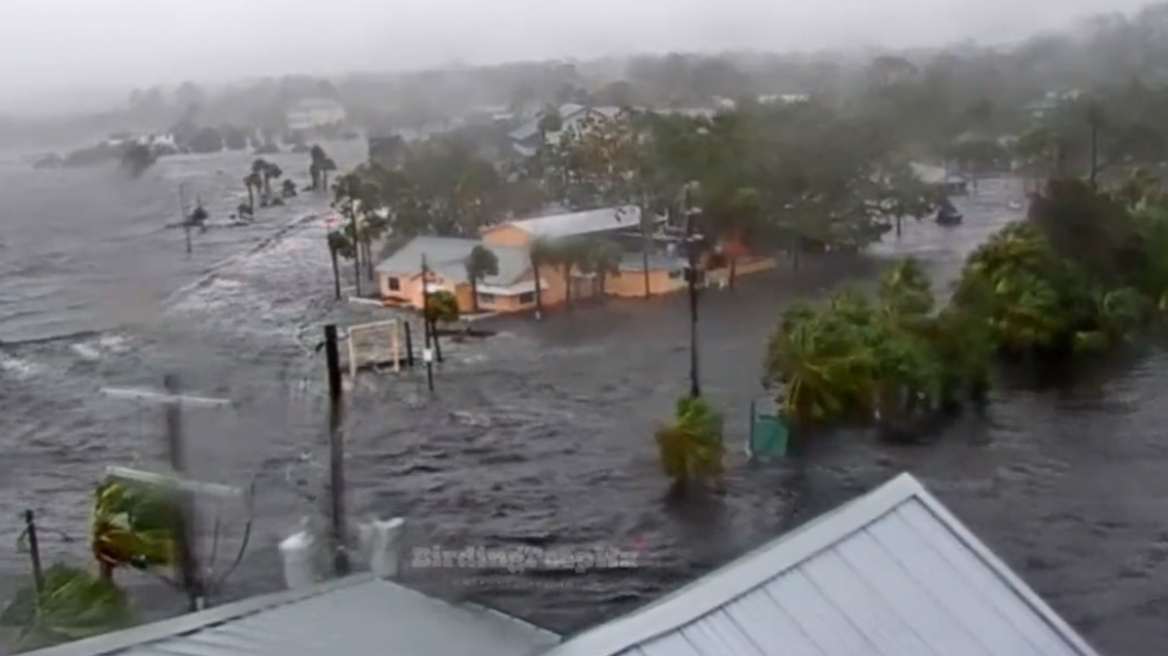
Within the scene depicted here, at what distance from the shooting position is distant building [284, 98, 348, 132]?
451 cm

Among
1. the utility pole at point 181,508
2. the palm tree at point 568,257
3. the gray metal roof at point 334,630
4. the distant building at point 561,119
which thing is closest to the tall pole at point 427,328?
the palm tree at point 568,257

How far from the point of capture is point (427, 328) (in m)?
4.19

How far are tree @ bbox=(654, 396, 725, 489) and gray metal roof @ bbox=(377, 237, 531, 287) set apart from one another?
822 millimetres

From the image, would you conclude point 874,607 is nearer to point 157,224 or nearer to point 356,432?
point 356,432

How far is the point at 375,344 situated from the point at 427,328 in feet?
0.56

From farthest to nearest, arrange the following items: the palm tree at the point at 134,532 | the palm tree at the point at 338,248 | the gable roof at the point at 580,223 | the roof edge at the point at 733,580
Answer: the palm tree at the point at 338,248 → the gable roof at the point at 580,223 → the palm tree at the point at 134,532 → the roof edge at the point at 733,580

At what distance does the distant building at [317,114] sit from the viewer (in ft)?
14.8

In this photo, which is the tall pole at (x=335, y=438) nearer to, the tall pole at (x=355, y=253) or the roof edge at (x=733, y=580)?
the tall pole at (x=355, y=253)

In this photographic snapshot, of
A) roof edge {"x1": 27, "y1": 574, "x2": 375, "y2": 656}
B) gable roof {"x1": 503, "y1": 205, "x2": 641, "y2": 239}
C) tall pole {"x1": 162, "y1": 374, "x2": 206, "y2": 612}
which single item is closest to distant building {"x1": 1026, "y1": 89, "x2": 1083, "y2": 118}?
gable roof {"x1": 503, "y1": 205, "x2": 641, "y2": 239}

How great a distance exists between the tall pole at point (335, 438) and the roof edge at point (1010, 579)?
5.90 feet

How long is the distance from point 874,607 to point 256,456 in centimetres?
263

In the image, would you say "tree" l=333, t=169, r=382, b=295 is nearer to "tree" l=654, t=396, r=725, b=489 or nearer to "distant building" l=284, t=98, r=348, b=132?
"distant building" l=284, t=98, r=348, b=132

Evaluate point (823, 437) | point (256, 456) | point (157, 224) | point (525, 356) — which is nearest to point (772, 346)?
point (823, 437)

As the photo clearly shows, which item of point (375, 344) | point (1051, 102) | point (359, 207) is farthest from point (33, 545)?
point (1051, 102)
